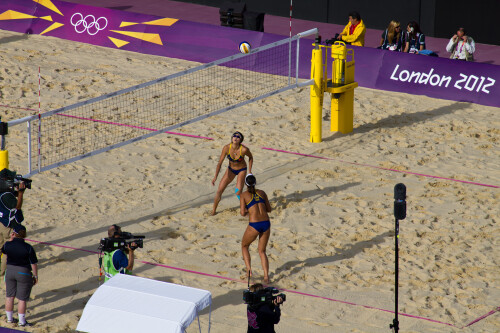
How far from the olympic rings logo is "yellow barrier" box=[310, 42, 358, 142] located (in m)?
6.32

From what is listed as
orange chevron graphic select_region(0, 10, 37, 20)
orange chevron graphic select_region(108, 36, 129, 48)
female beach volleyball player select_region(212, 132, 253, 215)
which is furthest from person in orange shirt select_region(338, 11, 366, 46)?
orange chevron graphic select_region(0, 10, 37, 20)

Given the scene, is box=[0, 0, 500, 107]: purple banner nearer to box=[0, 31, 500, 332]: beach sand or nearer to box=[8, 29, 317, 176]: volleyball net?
box=[0, 31, 500, 332]: beach sand

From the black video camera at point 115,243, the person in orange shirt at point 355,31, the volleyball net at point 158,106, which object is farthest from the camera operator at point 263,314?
the person in orange shirt at point 355,31

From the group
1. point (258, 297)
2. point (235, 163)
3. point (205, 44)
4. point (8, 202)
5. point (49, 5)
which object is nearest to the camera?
point (258, 297)

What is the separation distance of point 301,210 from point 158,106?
501cm

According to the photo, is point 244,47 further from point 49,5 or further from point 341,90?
point 49,5

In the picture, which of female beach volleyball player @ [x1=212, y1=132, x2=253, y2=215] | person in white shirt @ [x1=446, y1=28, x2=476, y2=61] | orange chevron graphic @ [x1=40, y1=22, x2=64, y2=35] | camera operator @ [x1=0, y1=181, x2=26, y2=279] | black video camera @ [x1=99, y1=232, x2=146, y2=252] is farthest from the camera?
orange chevron graphic @ [x1=40, y1=22, x2=64, y2=35]

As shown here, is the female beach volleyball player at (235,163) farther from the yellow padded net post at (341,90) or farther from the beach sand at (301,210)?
the yellow padded net post at (341,90)

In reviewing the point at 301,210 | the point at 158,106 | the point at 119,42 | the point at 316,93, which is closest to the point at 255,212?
the point at 301,210

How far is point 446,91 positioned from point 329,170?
13.4 feet

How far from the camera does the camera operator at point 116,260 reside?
34.1ft

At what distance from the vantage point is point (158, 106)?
17734mm

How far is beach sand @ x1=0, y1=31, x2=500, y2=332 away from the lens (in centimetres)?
1131

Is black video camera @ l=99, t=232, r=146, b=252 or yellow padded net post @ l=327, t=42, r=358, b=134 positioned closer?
black video camera @ l=99, t=232, r=146, b=252
